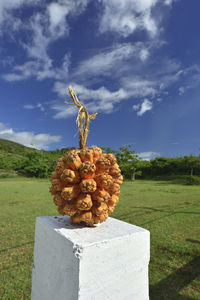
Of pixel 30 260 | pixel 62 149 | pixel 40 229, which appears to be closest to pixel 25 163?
pixel 62 149

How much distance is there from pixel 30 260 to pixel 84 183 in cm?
237

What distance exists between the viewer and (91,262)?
0.75 metres

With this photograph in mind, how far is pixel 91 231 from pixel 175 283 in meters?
1.86

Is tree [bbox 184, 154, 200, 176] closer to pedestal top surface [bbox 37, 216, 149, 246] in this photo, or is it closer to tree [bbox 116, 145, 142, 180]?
tree [bbox 116, 145, 142, 180]

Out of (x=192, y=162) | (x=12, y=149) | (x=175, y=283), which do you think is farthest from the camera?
(x=12, y=149)

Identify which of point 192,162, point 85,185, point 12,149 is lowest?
point 85,185

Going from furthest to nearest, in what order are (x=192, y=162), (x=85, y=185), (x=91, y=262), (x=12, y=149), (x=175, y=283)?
(x=12, y=149), (x=192, y=162), (x=175, y=283), (x=85, y=185), (x=91, y=262)

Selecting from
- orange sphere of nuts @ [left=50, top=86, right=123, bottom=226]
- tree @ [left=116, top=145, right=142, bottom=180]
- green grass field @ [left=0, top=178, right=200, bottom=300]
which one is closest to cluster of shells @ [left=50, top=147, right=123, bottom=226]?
orange sphere of nuts @ [left=50, top=86, right=123, bottom=226]

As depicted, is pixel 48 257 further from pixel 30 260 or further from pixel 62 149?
pixel 62 149

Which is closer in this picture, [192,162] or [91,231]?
[91,231]

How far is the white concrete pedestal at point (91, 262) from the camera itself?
2.44 feet

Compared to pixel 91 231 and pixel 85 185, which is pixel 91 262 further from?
pixel 85 185

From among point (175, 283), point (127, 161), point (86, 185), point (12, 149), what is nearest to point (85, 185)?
point (86, 185)

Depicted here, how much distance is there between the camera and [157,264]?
99.2 inches
